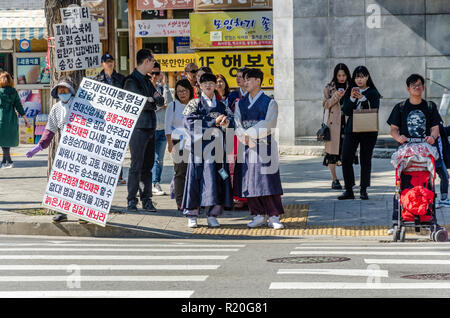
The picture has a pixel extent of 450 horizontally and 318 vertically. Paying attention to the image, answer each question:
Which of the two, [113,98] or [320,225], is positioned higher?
[113,98]

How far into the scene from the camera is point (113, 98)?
495 inches

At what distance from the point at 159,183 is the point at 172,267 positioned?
6859 mm

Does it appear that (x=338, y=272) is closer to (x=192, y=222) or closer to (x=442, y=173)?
(x=192, y=222)

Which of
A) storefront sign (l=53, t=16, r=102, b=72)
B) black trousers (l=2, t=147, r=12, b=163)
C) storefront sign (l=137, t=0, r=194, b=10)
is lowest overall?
black trousers (l=2, t=147, r=12, b=163)

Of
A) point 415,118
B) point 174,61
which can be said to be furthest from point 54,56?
point 174,61

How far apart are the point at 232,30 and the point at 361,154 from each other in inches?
380

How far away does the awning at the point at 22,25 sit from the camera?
25875 millimetres

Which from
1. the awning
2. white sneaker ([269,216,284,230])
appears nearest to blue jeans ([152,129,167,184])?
white sneaker ([269,216,284,230])

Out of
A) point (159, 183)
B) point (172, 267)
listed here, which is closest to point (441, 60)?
point (159, 183)

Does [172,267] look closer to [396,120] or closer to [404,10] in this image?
[396,120]

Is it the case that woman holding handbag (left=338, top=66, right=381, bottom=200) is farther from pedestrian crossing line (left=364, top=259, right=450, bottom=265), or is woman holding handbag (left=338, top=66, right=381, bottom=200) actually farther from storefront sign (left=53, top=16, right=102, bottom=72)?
pedestrian crossing line (left=364, top=259, right=450, bottom=265)

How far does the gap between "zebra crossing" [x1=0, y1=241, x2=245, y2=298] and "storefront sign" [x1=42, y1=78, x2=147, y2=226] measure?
2.56 feet

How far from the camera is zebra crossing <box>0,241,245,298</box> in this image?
27.1 feet

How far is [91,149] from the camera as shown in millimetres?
12539
